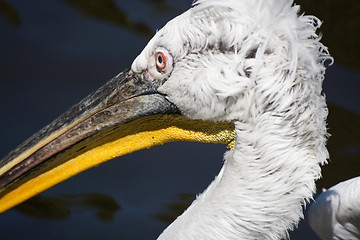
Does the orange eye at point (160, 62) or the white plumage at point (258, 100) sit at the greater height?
the orange eye at point (160, 62)

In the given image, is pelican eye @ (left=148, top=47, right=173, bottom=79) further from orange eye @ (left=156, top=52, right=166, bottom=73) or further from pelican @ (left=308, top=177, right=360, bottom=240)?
pelican @ (left=308, top=177, right=360, bottom=240)

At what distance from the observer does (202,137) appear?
7.12 ft

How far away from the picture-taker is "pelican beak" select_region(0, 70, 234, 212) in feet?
6.87

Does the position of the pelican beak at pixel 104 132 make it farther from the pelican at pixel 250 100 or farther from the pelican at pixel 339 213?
the pelican at pixel 339 213

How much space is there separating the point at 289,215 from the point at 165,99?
0.59 m

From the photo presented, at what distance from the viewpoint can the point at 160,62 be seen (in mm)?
1995

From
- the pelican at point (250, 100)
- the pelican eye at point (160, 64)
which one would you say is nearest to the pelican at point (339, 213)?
the pelican at point (250, 100)

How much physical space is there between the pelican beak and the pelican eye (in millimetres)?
37

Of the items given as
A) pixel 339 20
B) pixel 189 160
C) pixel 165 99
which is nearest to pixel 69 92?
pixel 189 160

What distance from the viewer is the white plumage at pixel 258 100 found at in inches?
70.9

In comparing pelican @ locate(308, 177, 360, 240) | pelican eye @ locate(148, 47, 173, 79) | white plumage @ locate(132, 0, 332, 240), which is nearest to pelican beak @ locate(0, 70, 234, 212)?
pelican eye @ locate(148, 47, 173, 79)

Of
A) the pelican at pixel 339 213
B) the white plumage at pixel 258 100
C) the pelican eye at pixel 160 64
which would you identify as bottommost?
the pelican at pixel 339 213

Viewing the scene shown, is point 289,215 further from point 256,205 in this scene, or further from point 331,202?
point 331,202

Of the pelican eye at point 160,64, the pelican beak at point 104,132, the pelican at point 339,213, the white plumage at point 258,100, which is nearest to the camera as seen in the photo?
the white plumage at point 258,100
